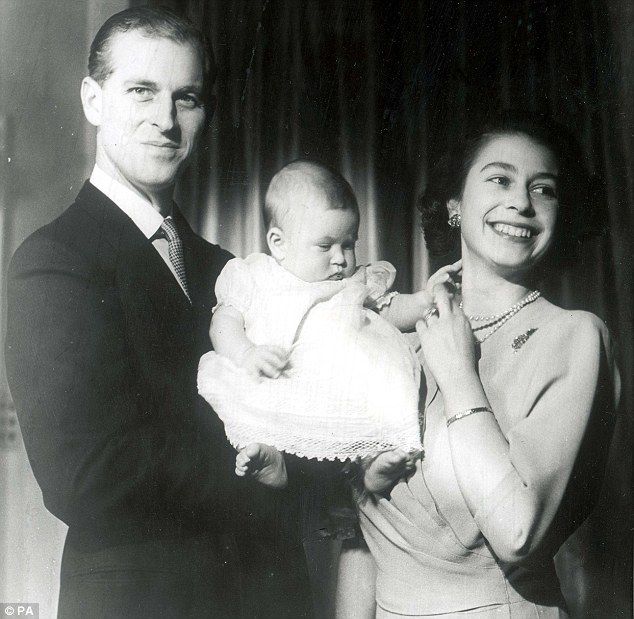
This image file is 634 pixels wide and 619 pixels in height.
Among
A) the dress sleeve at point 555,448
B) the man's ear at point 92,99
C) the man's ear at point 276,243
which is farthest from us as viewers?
the man's ear at point 92,99

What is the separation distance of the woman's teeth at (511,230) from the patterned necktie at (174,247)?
603 millimetres

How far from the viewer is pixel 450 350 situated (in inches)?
Answer: 55.3

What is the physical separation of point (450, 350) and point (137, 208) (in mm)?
652

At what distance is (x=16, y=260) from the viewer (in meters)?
1.54

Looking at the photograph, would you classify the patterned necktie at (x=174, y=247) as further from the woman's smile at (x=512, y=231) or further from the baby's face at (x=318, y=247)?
the woman's smile at (x=512, y=231)

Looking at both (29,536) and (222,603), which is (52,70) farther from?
(222,603)

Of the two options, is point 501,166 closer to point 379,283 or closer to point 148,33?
point 379,283

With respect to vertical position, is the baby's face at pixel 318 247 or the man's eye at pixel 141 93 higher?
the man's eye at pixel 141 93

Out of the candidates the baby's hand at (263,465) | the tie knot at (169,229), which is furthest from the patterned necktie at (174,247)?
the baby's hand at (263,465)

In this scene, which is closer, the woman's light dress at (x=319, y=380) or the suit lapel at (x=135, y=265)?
the woman's light dress at (x=319, y=380)

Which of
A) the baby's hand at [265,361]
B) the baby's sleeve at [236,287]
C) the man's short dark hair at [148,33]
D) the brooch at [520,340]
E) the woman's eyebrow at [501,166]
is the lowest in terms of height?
the baby's hand at [265,361]

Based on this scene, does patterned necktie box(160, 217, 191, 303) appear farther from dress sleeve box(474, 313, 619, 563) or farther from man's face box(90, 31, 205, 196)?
dress sleeve box(474, 313, 619, 563)

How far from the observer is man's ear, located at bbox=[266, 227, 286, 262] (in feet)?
4.74

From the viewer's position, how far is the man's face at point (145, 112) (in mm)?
1525
